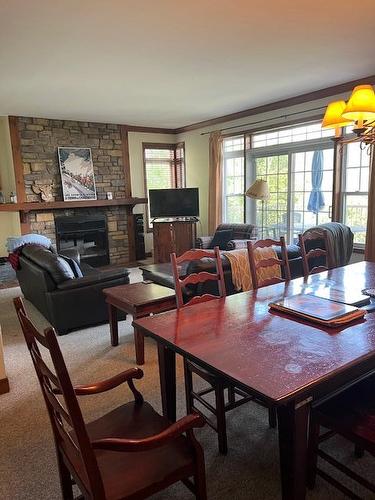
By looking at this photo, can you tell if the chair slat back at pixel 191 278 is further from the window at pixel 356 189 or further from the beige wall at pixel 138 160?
the beige wall at pixel 138 160

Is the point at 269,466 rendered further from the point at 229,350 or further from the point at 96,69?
the point at 96,69

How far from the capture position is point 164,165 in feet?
24.8

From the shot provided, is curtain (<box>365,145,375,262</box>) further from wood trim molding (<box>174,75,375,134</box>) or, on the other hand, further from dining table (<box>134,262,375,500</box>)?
dining table (<box>134,262,375,500</box>)

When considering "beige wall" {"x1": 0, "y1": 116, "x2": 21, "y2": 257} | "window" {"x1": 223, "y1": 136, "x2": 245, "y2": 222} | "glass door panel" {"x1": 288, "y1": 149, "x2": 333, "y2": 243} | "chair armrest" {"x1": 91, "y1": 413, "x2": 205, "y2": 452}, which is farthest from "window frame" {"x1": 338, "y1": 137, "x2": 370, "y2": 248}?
"beige wall" {"x1": 0, "y1": 116, "x2": 21, "y2": 257}

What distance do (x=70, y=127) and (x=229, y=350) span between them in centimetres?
584

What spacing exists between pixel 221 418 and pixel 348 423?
2.15ft

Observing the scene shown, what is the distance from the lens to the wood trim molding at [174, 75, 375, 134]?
4.43m

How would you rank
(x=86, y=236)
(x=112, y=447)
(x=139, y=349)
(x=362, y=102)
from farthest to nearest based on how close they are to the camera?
(x=86, y=236), (x=139, y=349), (x=362, y=102), (x=112, y=447)

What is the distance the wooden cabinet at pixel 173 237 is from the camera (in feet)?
21.2

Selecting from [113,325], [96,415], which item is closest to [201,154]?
[113,325]

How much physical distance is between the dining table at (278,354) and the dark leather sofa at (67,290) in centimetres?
187

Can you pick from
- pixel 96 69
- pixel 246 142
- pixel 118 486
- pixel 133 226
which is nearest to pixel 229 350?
pixel 118 486

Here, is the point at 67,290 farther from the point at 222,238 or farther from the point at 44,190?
the point at 44,190

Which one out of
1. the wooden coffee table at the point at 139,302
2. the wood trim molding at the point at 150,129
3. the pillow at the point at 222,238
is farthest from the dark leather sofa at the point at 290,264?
the wood trim molding at the point at 150,129
